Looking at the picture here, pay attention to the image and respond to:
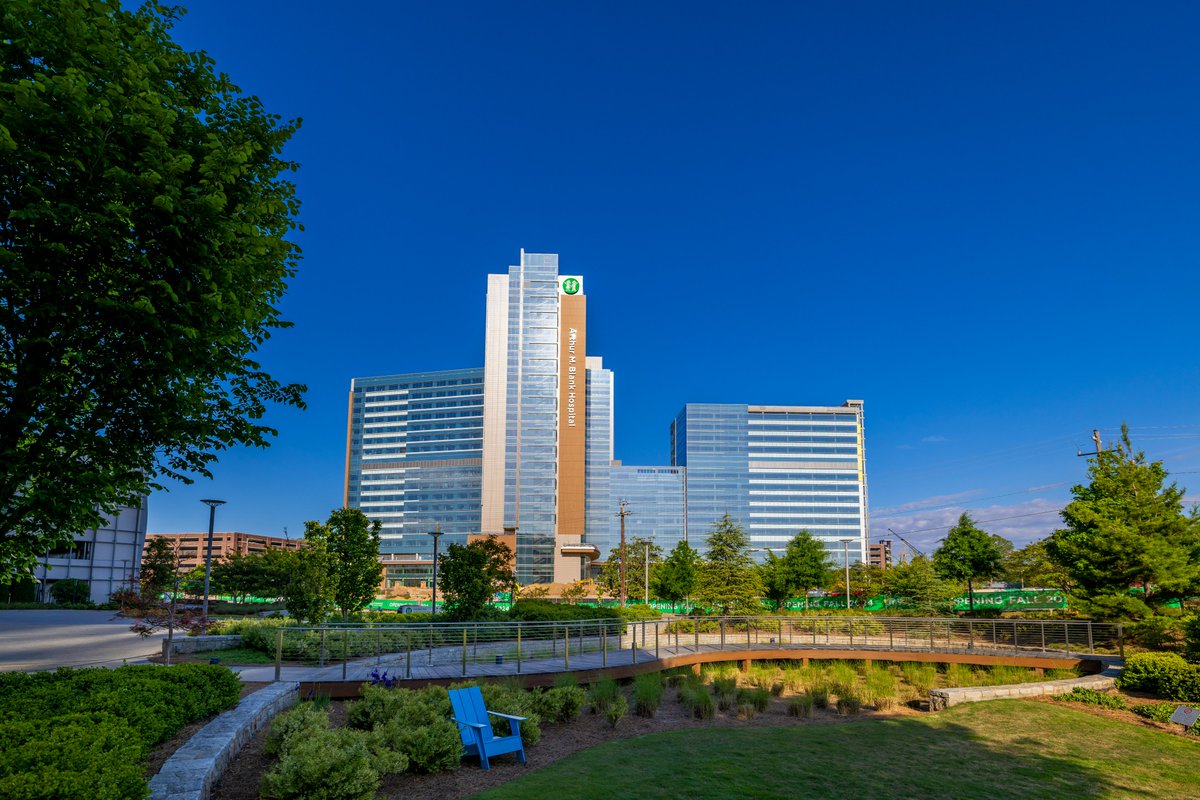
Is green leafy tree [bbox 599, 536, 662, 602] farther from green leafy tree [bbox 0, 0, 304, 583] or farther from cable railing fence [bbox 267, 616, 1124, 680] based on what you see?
green leafy tree [bbox 0, 0, 304, 583]

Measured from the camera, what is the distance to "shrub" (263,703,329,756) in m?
8.79

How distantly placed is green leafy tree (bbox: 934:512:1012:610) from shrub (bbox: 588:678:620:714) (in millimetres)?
32541

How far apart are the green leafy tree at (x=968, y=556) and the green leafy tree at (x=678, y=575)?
49.1ft

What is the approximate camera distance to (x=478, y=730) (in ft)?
34.1

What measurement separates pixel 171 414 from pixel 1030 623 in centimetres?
2559

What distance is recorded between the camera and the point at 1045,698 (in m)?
16.7

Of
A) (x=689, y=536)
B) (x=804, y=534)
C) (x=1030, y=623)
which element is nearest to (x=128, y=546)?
(x=804, y=534)

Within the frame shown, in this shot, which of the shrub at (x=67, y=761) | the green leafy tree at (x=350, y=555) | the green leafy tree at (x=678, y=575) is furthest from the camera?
the green leafy tree at (x=678, y=575)

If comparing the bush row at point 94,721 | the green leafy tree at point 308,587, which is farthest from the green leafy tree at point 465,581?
the bush row at point 94,721

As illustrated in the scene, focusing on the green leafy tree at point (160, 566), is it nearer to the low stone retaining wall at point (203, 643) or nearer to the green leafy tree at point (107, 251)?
the low stone retaining wall at point (203, 643)

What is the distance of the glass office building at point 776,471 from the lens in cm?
14525

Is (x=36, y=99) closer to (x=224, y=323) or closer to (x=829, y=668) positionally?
(x=224, y=323)

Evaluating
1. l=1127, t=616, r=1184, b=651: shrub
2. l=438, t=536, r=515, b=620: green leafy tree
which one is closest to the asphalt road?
l=438, t=536, r=515, b=620: green leafy tree

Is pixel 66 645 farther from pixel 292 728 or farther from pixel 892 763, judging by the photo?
pixel 892 763
